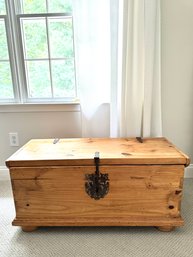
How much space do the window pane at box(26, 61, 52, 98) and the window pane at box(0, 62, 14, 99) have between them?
0.17 metres

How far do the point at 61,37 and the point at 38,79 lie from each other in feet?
1.33

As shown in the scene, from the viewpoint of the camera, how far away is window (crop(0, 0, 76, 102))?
1703mm

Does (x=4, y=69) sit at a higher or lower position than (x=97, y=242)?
higher

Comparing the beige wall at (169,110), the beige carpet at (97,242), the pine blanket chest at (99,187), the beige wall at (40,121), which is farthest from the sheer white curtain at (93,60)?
the beige carpet at (97,242)

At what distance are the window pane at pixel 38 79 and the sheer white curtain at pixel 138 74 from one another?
62 cm

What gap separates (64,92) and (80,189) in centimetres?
93

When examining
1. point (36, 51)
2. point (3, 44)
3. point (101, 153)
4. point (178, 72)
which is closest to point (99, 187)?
point (101, 153)

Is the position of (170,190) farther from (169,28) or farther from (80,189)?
(169,28)

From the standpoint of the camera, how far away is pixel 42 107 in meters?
1.80

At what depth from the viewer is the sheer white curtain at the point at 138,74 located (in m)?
1.46

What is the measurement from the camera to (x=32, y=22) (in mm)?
1735

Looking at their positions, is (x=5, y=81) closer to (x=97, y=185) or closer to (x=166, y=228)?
(x=97, y=185)

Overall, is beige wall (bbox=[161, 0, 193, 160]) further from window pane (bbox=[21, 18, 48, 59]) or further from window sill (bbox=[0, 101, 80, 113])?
window pane (bbox=[21, 18, 48, 59])

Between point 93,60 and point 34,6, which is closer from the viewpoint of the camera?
point 93,60
